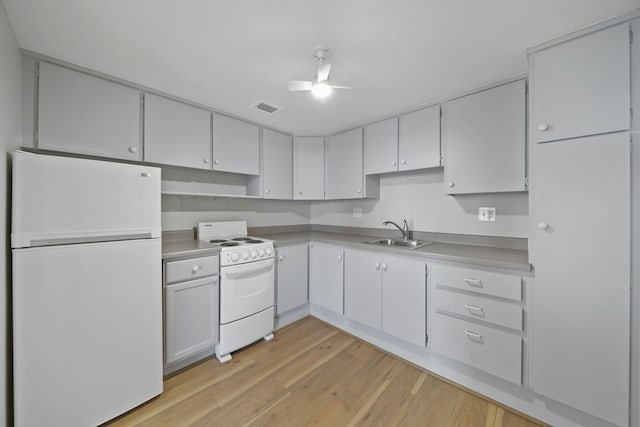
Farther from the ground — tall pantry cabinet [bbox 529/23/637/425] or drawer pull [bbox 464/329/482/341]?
tall pantry cabinet [bbox 529/23/637/425]

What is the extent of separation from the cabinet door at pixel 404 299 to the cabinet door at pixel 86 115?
7.46ft

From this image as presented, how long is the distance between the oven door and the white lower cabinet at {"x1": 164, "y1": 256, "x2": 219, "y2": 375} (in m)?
0.07

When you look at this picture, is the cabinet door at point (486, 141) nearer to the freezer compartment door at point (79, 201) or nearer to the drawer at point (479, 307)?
the drawer at point (479, 307)

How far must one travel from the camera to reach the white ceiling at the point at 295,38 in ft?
3.77

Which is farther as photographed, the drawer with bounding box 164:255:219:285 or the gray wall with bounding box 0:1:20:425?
the drawer with bounding box 164:255:219:285

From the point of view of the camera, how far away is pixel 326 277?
2.63m

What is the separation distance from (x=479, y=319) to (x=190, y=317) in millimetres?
2109

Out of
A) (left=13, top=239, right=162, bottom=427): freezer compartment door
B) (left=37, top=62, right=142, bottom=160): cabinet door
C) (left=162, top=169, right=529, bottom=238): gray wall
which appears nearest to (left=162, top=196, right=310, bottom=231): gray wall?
(left=162, top=169, right=529, bottom=238): gray wall

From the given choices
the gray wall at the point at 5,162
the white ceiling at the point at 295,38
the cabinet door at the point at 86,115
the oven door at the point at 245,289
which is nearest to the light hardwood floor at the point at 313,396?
the oven door at the point at 245,289

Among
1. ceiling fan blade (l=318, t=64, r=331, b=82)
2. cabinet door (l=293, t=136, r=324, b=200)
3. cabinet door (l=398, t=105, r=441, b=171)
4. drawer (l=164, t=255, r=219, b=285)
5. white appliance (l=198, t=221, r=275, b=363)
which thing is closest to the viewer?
→ ceiling fan blade (l=318, t=64, r=331, b=82)

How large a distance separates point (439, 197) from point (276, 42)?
6.40ft

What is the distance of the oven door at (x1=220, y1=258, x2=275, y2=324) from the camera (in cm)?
201

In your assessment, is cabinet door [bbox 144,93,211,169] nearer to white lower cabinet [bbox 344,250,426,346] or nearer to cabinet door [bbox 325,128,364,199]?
cabinet door [bbox 325,128,364,199]

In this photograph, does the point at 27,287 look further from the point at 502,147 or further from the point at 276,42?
the point at 502,147
